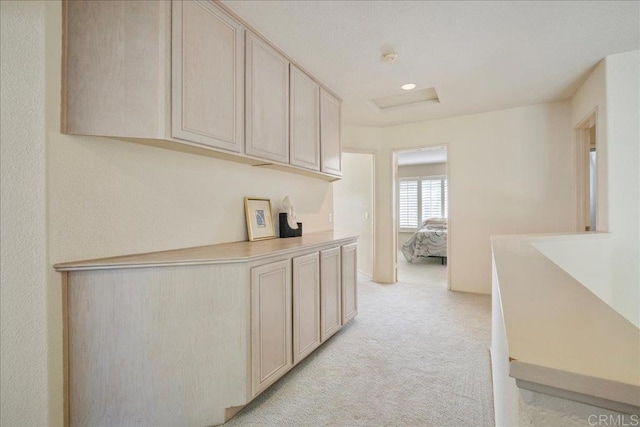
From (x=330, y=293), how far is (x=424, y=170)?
22.6ft

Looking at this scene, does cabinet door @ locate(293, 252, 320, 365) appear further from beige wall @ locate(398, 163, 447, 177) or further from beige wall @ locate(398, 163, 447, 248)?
beige wall @ locate(398, 163, 447, 177)

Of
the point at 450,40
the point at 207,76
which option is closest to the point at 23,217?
the point at 207,76

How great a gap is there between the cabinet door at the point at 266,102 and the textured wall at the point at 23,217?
1.07 metres

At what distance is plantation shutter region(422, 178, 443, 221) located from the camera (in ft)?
27.3

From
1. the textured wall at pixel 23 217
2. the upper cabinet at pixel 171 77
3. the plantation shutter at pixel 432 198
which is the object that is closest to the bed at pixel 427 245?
the plantation shutter at pixel 432 198

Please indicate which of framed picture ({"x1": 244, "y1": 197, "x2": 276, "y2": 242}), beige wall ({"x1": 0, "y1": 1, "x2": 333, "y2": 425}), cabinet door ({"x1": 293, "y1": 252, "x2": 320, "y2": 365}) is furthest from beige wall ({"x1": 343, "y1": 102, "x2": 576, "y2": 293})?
beige wall ({"x1": 0, "y1": 1, "x2": 333, "y2": 425})

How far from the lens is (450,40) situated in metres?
2.27

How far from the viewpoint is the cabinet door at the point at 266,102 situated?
2.13 meters

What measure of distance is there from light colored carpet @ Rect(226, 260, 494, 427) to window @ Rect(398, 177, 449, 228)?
530 cm

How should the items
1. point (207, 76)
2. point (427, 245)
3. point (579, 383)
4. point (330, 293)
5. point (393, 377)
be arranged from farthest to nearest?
1. point (427, 245)
2. point (330, 293)
3. point (393, 377)
4. point (207, 76)
5. point (579, 383)

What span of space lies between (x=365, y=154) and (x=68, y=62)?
3871 mm

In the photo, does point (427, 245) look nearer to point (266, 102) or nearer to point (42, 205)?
point (266, 102)

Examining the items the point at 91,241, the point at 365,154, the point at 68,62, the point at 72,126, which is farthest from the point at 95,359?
the point at 365,154

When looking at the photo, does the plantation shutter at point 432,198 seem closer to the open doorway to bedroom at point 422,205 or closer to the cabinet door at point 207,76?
the open doorway to bedroom at point 422,205
